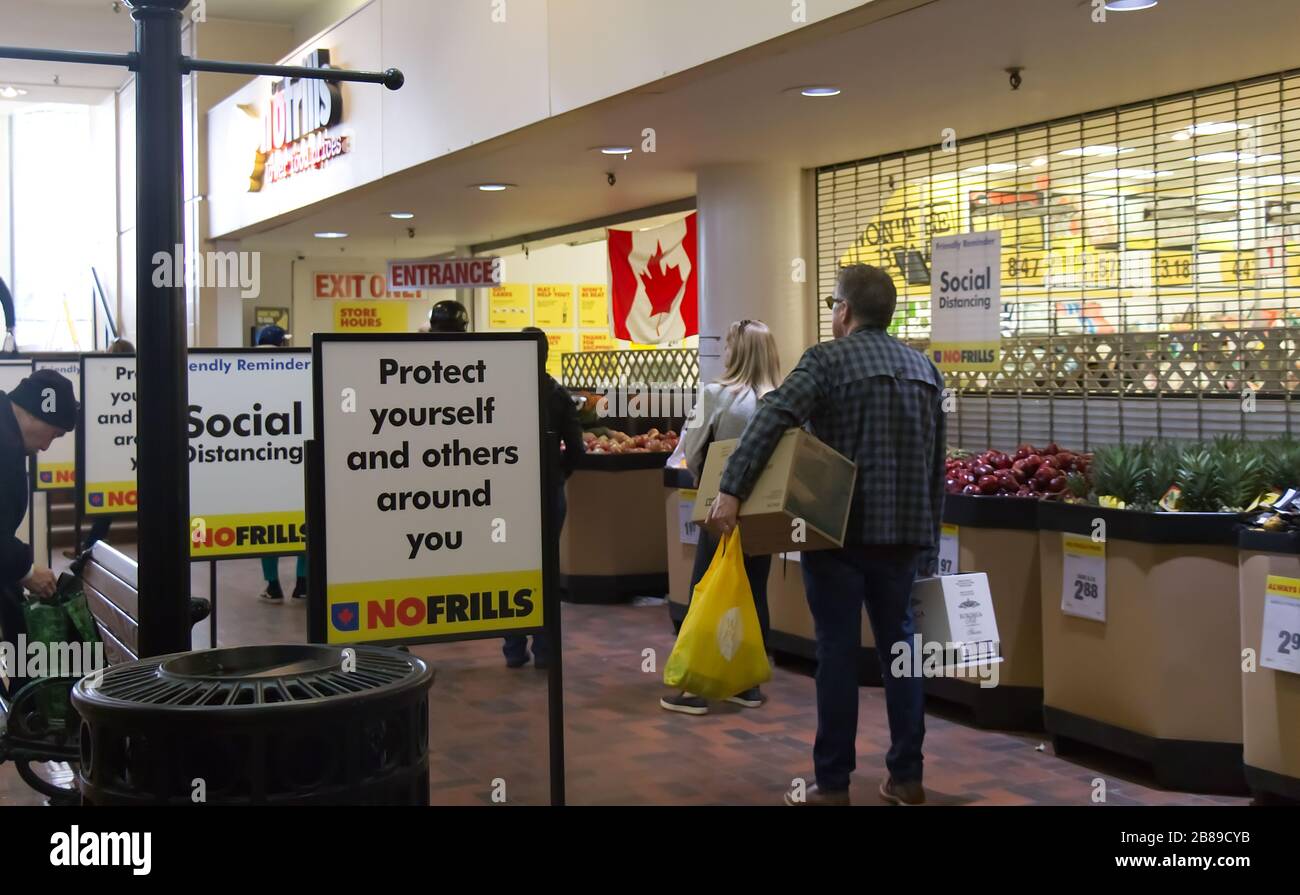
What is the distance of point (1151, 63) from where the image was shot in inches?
240

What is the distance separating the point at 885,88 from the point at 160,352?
4.65 meters

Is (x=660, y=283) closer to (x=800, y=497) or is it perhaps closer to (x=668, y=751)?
(x=668, y=751)

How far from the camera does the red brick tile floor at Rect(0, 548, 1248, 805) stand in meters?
4.94

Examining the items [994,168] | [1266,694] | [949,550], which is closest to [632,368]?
[994,168]

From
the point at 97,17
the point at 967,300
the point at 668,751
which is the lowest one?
the point at 668,751

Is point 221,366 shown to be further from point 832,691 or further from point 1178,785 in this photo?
point 1178,785

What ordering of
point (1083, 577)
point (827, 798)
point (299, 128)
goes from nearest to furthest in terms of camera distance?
point (827, 798)
point (1083, 577)
point (299, 128)

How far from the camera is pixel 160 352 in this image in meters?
2.89

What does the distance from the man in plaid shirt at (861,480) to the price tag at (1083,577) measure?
0.83m

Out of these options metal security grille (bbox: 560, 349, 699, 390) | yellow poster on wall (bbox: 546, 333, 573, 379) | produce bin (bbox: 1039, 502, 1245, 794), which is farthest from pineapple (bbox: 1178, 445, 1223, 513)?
yellow poster on wall (bbox: 546, 333, 573, 379)

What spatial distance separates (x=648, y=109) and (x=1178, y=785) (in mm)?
4276

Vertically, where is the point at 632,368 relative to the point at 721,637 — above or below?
above

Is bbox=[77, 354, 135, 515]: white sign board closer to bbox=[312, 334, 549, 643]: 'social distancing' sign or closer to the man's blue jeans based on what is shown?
bbox=[312, 334, 549, 643]: 'social distancing' sign

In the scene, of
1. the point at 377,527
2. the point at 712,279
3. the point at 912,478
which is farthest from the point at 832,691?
the point at 712,279
